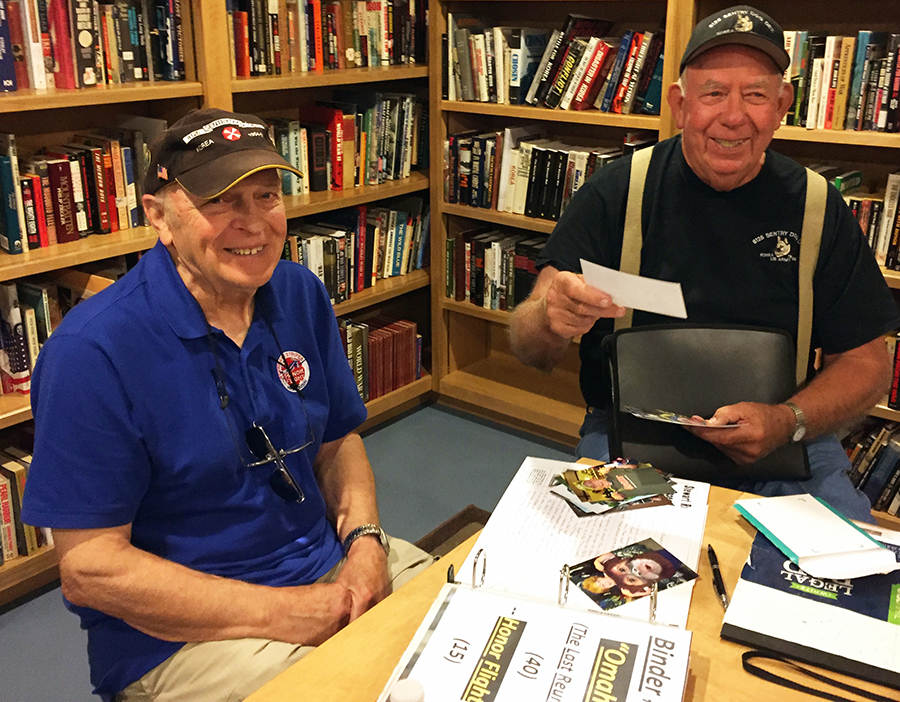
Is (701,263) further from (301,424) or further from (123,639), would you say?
(123,639)

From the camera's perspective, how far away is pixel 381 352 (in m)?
3.28

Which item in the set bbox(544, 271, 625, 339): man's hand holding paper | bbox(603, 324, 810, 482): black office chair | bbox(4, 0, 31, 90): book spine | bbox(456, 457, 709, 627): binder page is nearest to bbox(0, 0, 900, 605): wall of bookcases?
bbox(4, 0, 31, 90): book spine

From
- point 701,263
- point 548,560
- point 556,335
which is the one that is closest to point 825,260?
point 701,263

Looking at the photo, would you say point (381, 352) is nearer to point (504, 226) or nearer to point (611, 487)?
point (504, 226)

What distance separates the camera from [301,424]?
140 cm

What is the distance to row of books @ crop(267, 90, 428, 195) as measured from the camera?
2926mm

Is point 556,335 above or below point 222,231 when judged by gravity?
below

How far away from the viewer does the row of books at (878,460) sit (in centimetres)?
253

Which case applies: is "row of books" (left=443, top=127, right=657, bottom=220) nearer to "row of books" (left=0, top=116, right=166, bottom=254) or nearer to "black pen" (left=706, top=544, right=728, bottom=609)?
"row of books" (left=0, top=116, right=166, bottom=254)

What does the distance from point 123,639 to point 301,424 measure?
0.41 m

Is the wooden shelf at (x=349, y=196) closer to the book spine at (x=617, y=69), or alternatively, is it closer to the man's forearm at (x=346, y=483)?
the book spine at (x=617, y=69)

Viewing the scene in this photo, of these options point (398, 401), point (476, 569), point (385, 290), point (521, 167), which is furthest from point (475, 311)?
point (476, 569)

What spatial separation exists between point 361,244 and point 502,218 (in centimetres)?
53

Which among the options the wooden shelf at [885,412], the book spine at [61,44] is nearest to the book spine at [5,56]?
the book spine at [61,44]
